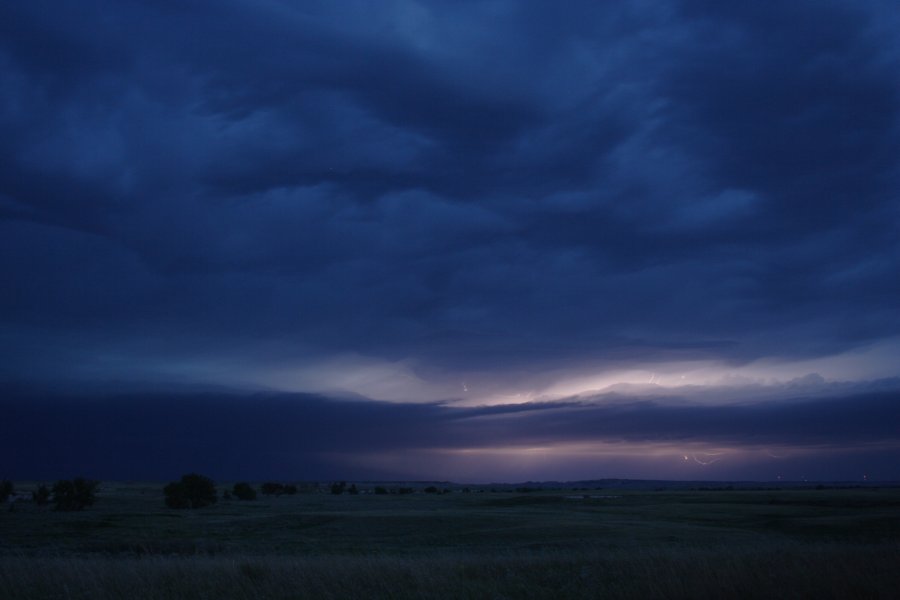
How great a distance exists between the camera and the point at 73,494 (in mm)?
70000

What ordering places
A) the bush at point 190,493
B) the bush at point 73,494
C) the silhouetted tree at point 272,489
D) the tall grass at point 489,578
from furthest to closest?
the silhouetted tree at point 272,489 → the bush at point 190,493 → the bush at point 73,494 → the tall grass at point 489,578

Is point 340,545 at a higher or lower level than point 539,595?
lower

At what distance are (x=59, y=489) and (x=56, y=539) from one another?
1536 inches

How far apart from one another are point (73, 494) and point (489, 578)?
68809mm

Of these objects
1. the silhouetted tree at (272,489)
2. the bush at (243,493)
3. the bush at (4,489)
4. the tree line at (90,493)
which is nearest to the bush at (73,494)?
the tree line at (90,493)

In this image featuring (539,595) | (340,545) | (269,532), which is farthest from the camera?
(269,532)

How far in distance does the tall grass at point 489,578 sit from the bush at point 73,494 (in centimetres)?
6003

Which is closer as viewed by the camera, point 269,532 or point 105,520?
point 269,532

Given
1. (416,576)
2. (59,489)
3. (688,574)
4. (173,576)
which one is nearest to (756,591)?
(688,574)

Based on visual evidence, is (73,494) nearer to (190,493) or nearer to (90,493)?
(90,493)

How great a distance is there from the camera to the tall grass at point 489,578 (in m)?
11.6

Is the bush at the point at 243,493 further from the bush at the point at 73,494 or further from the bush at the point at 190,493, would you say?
the bush at the point at 73,494

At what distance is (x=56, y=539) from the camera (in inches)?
1462

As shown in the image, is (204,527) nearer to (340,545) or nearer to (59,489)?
(340,545)
